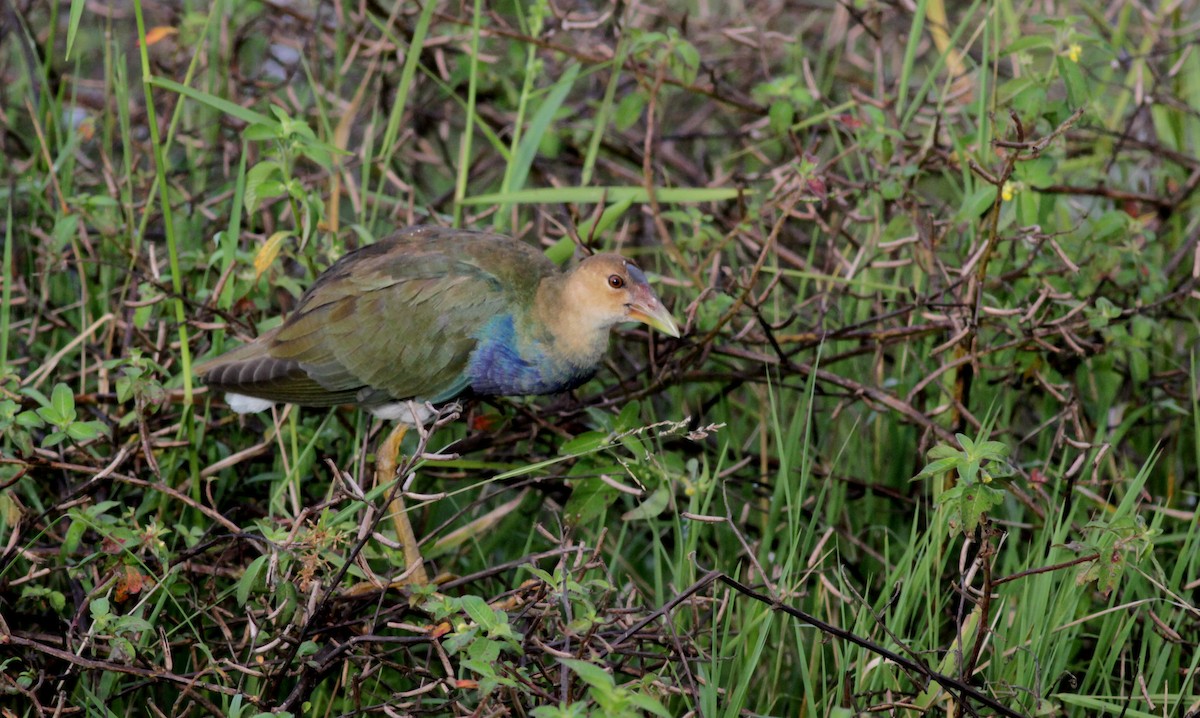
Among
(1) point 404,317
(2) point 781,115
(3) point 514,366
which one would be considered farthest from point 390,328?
(2) point 781,115

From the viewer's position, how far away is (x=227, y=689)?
2.60m

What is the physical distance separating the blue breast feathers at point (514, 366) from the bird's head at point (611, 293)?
0.13 meters

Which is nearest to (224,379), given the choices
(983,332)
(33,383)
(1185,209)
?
(33,383)

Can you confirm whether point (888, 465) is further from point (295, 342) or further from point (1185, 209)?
point (295, 342)

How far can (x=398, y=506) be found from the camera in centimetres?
343

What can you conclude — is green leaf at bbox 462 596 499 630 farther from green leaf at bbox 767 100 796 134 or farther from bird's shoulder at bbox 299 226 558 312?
green leaf at bbox 767 100 796 134

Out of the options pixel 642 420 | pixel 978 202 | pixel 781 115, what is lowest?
pixel 642 420

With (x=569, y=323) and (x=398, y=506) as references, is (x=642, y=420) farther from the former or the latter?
(x=398, y=506)

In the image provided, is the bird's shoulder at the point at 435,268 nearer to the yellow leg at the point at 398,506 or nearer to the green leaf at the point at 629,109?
the yellow leg at the point at 398,506

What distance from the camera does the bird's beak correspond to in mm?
3219

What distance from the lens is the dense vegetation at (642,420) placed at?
8.86 ft

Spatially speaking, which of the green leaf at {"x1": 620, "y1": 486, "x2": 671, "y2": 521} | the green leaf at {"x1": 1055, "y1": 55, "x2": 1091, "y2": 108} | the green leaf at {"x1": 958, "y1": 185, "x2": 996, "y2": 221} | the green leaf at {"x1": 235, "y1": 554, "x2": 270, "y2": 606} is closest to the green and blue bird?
the green leaf at {"x1": 620, "y1": 486, "x2": 671, "y2": 521}

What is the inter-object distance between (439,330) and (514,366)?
0.67 ft

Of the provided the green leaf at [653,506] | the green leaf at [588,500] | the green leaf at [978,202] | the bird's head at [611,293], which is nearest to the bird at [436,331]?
the bird's head at [611,293]
